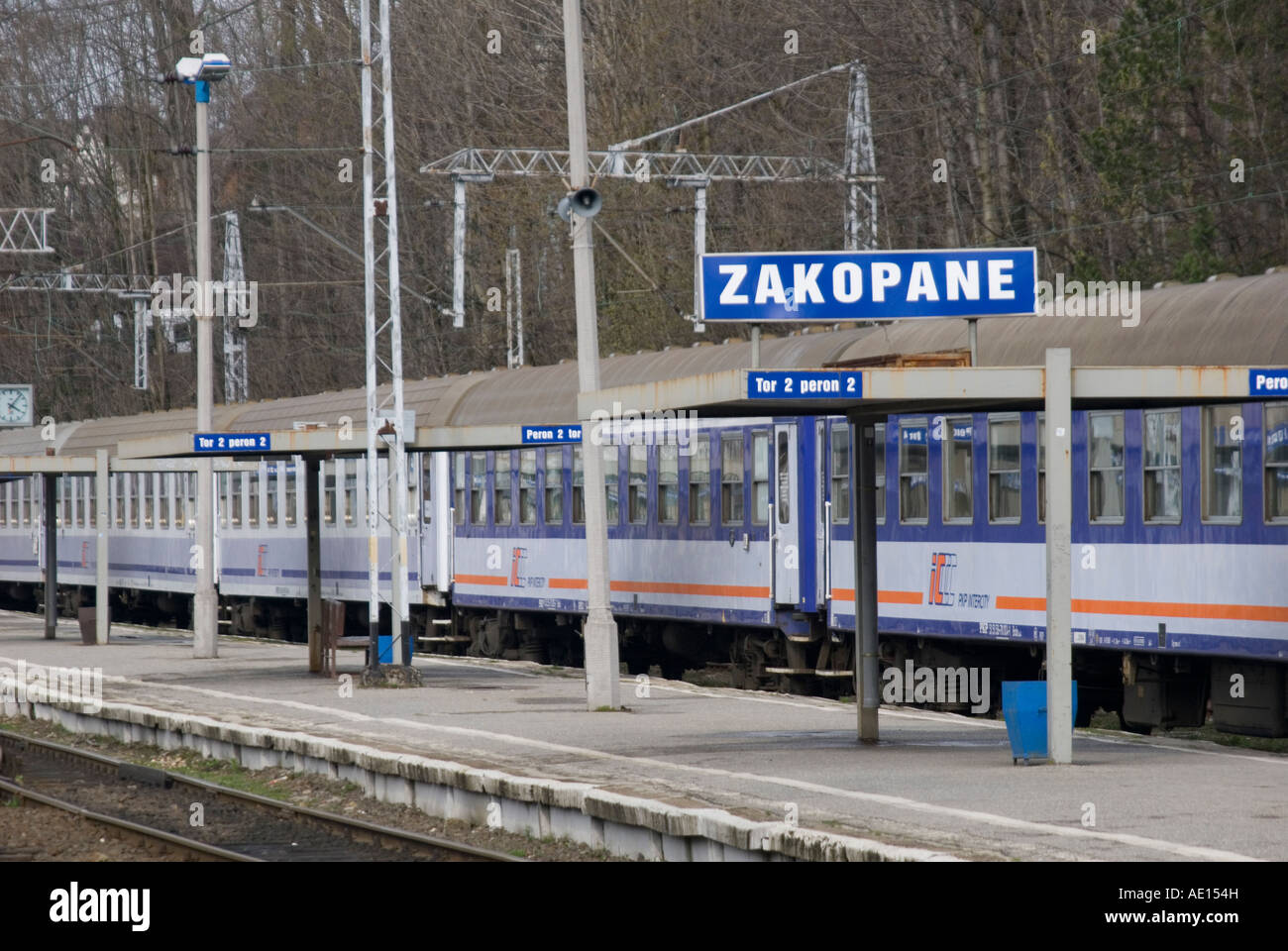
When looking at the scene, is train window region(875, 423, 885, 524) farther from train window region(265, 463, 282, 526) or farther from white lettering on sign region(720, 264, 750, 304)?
train window region(265, 463, 282, 526)

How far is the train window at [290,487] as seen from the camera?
35656 mm

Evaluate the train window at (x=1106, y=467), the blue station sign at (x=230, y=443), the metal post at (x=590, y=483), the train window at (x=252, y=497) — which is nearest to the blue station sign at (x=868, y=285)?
the train window at (x=1106, y=467)

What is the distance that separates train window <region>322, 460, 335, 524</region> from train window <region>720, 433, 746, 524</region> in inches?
487

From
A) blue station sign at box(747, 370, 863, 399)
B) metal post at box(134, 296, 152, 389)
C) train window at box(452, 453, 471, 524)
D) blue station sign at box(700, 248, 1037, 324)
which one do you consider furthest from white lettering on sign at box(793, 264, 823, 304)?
metal post at box(134, 296, 152, 389)

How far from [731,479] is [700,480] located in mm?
759

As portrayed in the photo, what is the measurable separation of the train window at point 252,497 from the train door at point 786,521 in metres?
17.2

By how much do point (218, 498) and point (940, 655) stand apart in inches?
884

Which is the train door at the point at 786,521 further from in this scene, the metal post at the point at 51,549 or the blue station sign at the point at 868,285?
the metal post at the point at 51,549

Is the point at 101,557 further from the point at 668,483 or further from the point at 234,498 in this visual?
the point at 668,483

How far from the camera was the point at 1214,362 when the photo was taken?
16.1 metres
